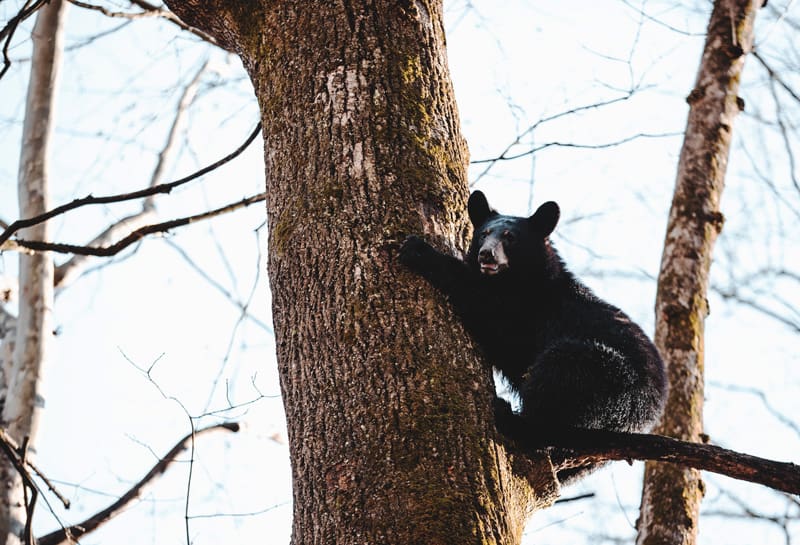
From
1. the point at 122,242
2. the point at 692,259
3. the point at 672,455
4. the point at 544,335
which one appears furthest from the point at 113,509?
the point at 692,259

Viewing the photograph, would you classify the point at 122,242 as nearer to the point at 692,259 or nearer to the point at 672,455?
the point at 672,455

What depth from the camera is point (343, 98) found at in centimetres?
341

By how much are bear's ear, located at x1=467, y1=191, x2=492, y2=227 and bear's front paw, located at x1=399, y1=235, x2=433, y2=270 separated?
1.70 meters

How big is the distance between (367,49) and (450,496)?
6.40ft

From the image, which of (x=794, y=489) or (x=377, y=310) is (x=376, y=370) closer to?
(x=377, y=310)

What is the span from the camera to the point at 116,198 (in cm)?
423

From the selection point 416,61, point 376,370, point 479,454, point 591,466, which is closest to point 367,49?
point 416,61

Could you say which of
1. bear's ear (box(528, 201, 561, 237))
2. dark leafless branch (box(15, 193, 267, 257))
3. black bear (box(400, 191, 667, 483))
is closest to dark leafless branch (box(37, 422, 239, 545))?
dark leafless branch (box(15, 193, 267, 257))

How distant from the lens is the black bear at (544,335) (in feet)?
10.5

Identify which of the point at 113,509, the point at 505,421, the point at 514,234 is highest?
the point at 514,234

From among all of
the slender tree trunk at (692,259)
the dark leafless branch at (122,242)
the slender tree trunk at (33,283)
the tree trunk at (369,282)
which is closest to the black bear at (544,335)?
→ the tree trunk at (369,282)

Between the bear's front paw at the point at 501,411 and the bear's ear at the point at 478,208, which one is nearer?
the bear's front paw at the point at 501,411

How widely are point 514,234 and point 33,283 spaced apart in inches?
146

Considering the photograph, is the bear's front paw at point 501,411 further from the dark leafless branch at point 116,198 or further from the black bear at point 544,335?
the dark leafless branch at point 116,198
